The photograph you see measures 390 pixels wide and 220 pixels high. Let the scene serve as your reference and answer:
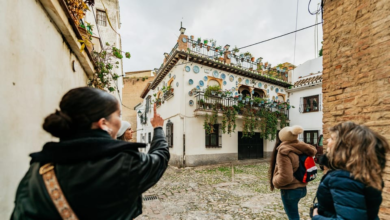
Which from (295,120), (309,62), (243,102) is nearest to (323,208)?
(243,102)

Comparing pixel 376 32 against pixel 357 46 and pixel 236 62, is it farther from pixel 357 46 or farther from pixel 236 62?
pixel 236 62

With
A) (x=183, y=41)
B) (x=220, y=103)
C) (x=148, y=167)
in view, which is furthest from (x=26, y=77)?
(x=220, y=103)

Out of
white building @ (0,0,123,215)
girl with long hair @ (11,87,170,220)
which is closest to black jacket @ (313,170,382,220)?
girl with long hair @ (11,87,170,220)

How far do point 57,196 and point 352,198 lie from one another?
1732 mm

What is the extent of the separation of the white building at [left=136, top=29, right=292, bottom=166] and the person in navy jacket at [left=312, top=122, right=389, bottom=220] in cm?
913

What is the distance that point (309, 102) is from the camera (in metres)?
14.0

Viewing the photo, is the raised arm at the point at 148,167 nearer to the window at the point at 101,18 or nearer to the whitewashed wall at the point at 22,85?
the whitewashed wall at the point at 22,85

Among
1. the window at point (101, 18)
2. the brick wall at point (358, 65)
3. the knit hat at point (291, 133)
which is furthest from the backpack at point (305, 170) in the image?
the window at point (101, 18)

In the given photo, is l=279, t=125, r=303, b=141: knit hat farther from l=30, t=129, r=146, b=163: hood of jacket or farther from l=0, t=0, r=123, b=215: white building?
l=0, t=0, r=123, b=215: white building

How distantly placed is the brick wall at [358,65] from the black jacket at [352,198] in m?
1.93

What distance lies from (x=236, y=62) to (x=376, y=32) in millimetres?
10542

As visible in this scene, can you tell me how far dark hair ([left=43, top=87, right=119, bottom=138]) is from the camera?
0.92 m

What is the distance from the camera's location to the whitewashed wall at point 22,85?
153 centimetres

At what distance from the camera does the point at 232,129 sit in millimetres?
12227
